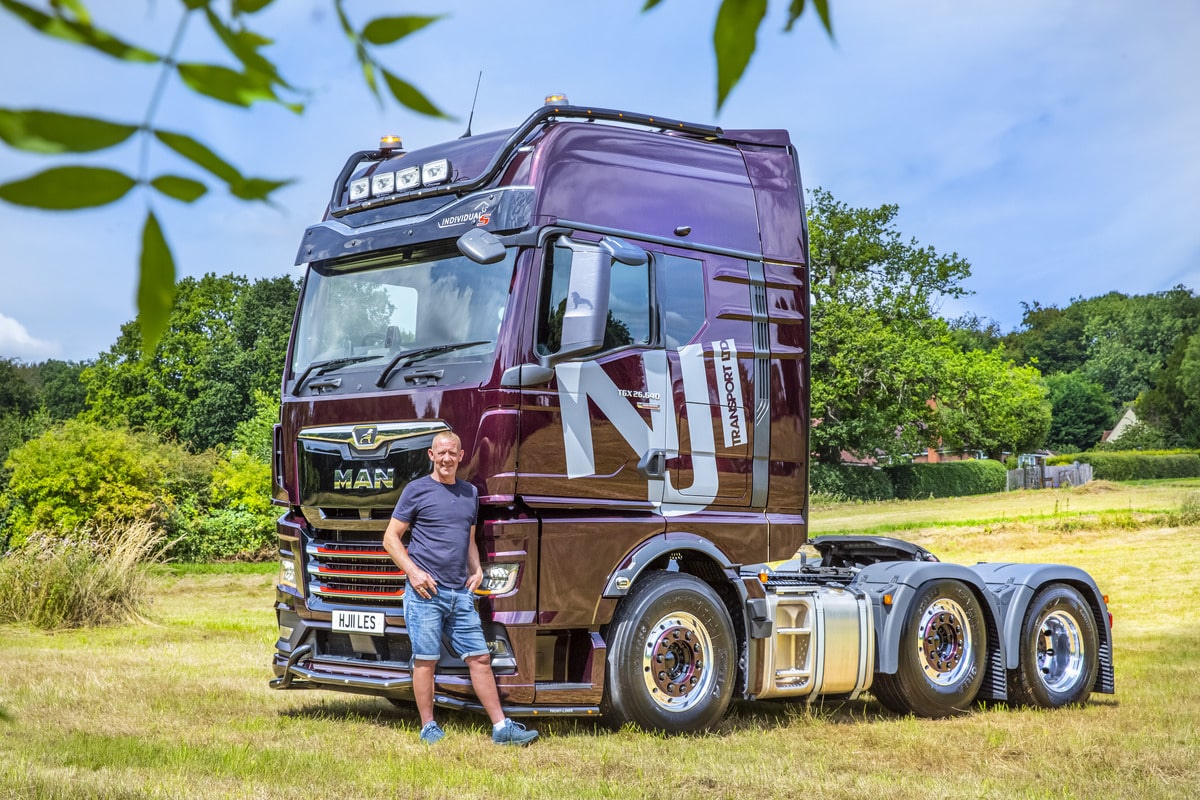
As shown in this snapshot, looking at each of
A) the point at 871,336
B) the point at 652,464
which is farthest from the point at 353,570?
the point at 871,336

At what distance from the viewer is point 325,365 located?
837 cm

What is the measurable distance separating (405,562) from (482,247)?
1.82 metres

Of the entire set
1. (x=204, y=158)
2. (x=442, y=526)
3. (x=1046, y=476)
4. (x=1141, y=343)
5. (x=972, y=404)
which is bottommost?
(x=442, y=526)

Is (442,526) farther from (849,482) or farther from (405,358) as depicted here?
(849,482)

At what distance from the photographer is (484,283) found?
7.81m

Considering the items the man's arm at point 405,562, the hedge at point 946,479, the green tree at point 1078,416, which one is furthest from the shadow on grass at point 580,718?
the green tree at point 1078,416

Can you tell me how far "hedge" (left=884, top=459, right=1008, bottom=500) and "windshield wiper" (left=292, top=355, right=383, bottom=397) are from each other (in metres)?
44.5

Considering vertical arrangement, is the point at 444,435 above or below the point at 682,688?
above

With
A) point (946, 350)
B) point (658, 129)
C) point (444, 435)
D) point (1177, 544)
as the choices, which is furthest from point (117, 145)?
point (946, 350)

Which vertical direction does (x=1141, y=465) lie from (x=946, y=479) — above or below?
above

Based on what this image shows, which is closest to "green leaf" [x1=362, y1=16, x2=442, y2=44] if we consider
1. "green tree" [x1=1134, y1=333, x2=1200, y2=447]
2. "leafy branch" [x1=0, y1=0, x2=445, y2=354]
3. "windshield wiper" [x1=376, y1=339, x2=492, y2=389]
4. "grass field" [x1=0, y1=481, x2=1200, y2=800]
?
"leafy branch" [x1=0, y1=0, x2=445, y2=354]

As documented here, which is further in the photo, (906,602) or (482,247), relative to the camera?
(906,602)

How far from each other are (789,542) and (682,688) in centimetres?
126

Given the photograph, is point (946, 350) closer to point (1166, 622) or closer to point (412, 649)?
point (1166, 622)
